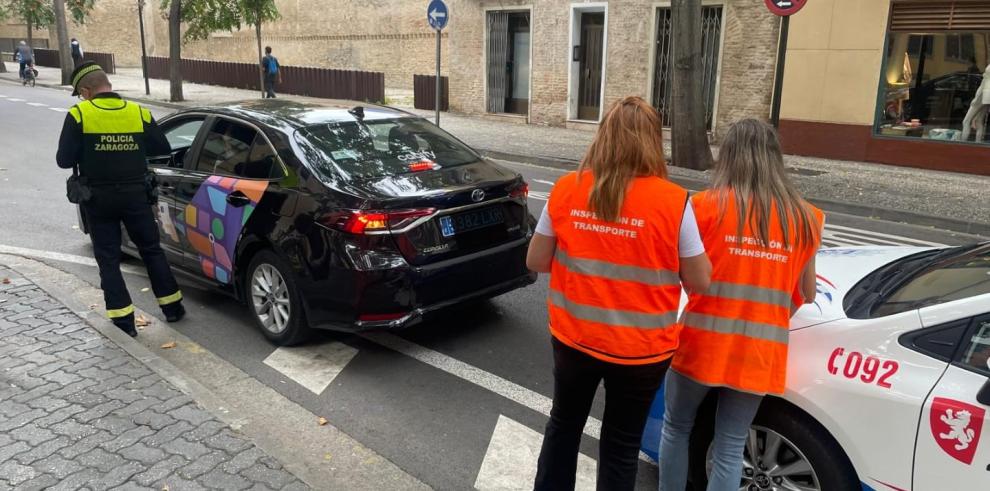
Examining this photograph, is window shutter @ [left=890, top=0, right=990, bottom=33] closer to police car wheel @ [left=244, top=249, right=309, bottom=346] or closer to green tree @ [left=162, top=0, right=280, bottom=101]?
police car wheel @ [left=244, top=249, right=309, bottom=346]

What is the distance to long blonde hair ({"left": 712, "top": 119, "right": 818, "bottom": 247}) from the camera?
259 cm

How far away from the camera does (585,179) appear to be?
2.56 metres

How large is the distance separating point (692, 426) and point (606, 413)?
44 centimetres

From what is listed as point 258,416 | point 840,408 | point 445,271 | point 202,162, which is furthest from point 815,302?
point 202,162

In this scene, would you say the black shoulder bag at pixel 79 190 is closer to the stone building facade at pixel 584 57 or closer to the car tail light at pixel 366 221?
the car tail light at pixel 366 221

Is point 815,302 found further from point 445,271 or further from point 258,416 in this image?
point 258,416

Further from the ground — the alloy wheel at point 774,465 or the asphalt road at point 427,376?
the alloy wheel at point 774,465

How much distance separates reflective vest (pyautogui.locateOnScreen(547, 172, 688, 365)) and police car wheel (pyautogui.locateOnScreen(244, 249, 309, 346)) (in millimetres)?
2600

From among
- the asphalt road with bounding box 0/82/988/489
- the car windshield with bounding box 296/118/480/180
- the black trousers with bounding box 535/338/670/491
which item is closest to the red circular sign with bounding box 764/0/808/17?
the asphalt road with bounding box 0/82/988/489

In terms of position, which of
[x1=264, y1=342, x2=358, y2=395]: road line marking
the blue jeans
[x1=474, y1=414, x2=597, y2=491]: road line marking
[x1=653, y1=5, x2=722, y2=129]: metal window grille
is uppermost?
[x1=653, y1=5, x2=722, y2=129]: metal window grille

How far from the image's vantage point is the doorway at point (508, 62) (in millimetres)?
19688

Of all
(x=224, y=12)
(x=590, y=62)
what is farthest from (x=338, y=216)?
(x=224, y=12)

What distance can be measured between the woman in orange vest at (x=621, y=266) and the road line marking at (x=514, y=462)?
854mm

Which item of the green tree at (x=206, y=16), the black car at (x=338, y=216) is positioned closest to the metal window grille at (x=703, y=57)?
the black car at (x=338, y=216)
